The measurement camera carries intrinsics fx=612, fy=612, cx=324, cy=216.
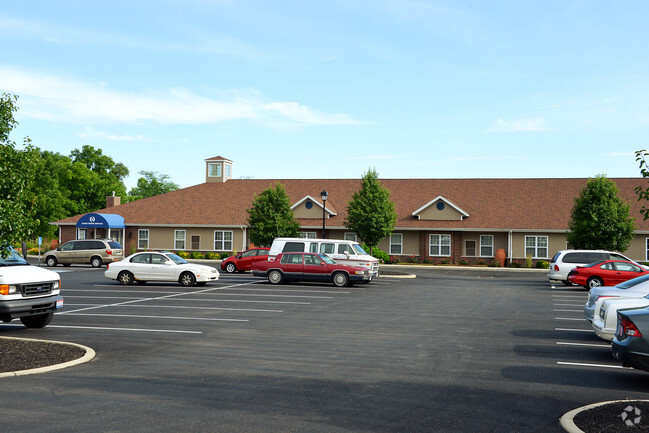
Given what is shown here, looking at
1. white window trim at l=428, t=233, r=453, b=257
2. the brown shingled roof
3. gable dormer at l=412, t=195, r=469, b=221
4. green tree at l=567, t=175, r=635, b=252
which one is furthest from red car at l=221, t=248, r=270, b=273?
green tree at l=567, t=175, r=635, b=252

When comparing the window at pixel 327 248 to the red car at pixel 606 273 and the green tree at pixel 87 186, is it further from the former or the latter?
the green tree at pixel 87 186

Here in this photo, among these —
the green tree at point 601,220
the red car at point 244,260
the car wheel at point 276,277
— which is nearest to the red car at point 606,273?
the car wheel at point 276,277

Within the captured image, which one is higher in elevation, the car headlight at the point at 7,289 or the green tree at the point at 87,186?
the green tree at the point at 87,186

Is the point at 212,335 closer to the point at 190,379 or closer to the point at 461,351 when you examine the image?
the point at 190,379

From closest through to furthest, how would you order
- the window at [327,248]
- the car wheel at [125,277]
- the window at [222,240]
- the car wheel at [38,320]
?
the car wheel at [38,320]
the car wheel at [125,277]
the window at [327,248]
the window at [222,240]

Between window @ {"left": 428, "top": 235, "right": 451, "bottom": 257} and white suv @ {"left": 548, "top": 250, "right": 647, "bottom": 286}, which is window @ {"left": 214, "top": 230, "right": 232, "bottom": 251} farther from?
white suv @ {"left": 548, "top": 250, "right": 647, "bottom": 286}

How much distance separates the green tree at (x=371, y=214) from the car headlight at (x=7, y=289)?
30.8 m

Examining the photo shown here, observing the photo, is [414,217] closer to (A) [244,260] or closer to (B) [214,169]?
(A) [244,260]

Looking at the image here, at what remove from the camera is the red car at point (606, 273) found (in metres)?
25.5

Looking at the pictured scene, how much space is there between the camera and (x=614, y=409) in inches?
292

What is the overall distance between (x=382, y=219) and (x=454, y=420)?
35.3 m

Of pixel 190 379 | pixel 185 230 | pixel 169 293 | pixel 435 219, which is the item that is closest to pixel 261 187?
pixel 185 230

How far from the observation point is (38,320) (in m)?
13.9

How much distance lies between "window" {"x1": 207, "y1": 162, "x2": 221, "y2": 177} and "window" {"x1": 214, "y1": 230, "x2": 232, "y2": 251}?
993cm
